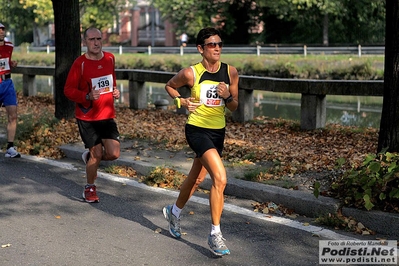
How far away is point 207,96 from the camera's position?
6223 mm

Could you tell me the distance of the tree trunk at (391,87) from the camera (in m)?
7.61

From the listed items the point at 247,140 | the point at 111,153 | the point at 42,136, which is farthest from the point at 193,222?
the point at 42,136

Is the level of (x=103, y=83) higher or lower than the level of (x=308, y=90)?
higher

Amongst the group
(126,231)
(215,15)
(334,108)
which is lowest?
(334,108)

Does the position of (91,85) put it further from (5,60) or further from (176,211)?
(5,60)

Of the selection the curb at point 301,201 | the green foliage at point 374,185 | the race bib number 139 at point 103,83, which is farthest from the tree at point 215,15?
the green foliage at point 374,185

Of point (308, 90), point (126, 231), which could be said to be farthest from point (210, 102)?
point (308, 90)

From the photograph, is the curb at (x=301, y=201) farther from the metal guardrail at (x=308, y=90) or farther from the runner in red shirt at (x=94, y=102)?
the metal guardrail at (x=308, y=90)

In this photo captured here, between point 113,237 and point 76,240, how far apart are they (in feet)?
1.04

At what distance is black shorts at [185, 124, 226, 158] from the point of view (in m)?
6.17

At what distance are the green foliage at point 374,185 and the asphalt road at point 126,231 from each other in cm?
47

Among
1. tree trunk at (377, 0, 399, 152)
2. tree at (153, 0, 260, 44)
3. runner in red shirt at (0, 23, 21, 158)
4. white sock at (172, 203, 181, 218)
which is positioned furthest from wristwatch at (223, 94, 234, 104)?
tree at (153, 0, 260, 44)

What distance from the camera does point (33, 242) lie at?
632 centimetres

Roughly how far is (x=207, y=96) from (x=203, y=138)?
345 millimetres
